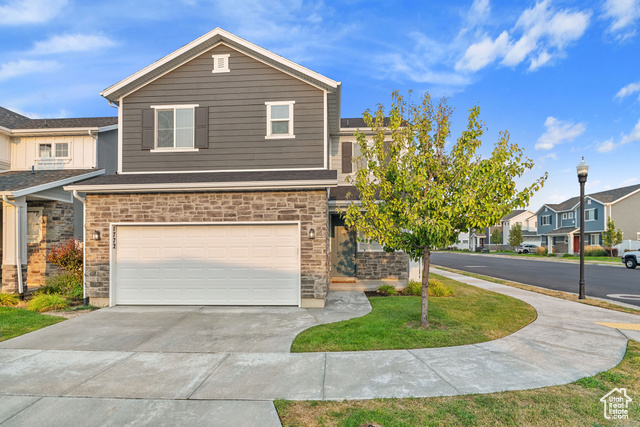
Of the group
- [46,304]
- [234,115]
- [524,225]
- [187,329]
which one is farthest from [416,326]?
[524,225]

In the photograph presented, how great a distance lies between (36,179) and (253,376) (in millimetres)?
13682

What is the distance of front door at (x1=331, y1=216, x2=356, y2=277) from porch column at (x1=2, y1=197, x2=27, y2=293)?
11.0 meters

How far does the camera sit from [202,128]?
11227mm

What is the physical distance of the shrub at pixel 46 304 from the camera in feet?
30.8

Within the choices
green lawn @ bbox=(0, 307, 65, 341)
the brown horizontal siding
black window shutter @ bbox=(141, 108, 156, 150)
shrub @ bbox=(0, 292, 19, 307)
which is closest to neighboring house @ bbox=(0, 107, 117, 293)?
shrub @ bbox=(0, 292, 19, 307)

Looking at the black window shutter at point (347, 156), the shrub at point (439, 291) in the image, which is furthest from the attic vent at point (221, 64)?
the shrub at point (439, 291)

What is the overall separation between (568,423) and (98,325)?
29.3 feet

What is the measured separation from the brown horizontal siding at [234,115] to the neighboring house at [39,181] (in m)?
4.06

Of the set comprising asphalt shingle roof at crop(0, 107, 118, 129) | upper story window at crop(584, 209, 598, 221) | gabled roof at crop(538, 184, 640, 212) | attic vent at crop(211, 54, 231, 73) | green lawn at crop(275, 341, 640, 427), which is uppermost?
attic vent at crop(211, 54, 231, 73)

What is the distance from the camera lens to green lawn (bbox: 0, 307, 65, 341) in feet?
24.1

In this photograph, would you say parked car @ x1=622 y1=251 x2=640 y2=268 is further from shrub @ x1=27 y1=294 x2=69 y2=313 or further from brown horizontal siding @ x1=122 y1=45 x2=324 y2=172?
shrub @ x1=27 y1=294 x2=69 y2=313

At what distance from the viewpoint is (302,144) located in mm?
10977

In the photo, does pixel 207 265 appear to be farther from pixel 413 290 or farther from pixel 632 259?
pixel 632 259

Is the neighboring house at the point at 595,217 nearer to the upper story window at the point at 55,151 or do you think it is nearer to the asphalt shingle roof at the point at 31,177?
the asphalt shingle roof at the point at 31,177
